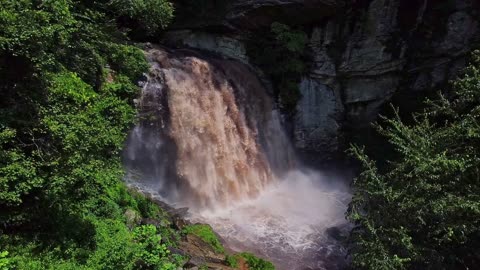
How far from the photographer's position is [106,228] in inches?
282

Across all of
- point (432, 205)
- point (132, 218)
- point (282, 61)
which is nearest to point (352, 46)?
point (282, 61)

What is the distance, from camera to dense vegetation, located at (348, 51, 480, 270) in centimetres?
800

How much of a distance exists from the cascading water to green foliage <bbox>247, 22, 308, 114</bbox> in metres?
0.95

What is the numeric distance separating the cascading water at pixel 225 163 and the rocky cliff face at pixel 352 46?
1.83 meters

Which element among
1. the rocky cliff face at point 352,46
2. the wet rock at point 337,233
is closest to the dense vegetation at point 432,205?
the wet rock at point 337,233

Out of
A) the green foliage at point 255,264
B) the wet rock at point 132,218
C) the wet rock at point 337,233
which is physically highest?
the wet rock at point 132,218

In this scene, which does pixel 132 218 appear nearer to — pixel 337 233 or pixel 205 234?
pixel 205 234

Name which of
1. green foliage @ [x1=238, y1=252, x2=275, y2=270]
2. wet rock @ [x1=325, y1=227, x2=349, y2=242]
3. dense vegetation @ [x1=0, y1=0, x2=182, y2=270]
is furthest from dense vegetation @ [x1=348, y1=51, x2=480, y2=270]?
dense vegetation @ [x1=0, y1=0, x2=182, y2=270]

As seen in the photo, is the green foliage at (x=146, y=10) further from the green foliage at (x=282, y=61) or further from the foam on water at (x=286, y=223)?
the foam on water at (x=286, y=223)

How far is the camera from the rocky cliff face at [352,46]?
15281 millimetres

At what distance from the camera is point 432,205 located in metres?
8.05

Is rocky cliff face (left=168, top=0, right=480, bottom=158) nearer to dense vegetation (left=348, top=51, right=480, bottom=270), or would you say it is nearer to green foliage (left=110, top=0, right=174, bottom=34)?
green foliage (left=110, top=0, right=174, bottom=34)

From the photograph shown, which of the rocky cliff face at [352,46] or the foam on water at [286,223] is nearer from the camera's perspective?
the foam on water at [286,223]

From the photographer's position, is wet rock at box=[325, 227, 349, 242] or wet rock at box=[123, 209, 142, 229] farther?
wet rock at box=[325, 227, 349, 242]
